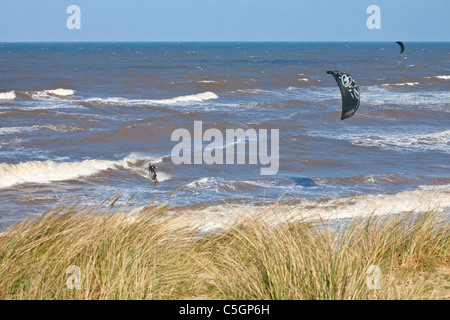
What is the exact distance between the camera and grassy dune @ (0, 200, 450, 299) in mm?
3955

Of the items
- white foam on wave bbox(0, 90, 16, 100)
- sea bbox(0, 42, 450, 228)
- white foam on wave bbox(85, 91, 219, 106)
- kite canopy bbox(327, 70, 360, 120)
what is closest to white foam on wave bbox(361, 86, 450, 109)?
sea bbox(0, 42, 450, 228)

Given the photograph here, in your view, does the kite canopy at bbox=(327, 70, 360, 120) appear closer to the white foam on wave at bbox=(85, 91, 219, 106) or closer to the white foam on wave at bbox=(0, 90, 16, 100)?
the white foam on wave at bbox=(85, 91, 219, 106)

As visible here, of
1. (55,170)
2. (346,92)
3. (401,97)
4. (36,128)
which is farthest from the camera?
(401,97)

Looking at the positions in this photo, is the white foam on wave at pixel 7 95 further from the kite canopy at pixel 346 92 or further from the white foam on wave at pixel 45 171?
the kite canopy at pixel 346 92

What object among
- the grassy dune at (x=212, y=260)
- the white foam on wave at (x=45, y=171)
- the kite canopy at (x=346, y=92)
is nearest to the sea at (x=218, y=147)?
the white foam on wave at (x=45, y=171)

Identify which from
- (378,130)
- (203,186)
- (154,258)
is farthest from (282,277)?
(378,130)

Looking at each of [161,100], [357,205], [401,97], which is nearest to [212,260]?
[357,205]

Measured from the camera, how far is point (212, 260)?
16.6ft

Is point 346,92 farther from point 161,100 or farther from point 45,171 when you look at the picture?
point 161,100

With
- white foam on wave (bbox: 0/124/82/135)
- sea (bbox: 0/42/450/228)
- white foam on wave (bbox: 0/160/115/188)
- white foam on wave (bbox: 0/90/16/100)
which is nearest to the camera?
sea (bbox: 0/42/450/228)

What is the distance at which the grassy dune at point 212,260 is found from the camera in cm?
396

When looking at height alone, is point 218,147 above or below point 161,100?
below
